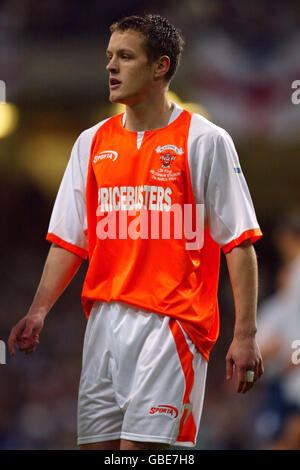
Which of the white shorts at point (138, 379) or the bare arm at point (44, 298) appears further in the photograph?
the bare arm at point (44, 298)

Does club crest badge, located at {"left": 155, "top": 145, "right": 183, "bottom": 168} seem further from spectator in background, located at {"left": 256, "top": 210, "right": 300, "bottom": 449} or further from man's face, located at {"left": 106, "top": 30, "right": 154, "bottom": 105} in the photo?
spectator in background, located at {"left": 256, "top": 210, "right": 300, "bottom": 449}

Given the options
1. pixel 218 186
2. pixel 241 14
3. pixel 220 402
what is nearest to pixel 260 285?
pixel 220 402

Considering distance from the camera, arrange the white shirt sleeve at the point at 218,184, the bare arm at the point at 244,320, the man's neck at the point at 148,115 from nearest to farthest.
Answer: the bare arm at the point at 244,320
the white shirt sleeve at the point at 218,184
the man's neck at the point at 148,115

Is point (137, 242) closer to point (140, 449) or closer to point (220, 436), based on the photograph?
point (140, 449)

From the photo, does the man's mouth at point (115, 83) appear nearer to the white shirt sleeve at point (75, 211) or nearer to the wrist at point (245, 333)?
the white shirt sleeve at point (75, 211)

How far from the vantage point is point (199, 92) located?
4176 millimetres

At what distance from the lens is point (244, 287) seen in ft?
6.98

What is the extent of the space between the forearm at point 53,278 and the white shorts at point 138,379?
176mm

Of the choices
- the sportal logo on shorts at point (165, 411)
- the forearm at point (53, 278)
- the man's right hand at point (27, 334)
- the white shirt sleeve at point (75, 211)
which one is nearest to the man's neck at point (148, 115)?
the white shirt sleeve at point (75, 211)

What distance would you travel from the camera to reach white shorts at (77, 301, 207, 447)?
2.07 meters

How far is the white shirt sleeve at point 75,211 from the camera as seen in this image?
2357 millimetres

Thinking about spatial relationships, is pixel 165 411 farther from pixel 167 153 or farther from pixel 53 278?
pixel 167 153

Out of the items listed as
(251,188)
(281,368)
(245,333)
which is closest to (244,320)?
(245,333)

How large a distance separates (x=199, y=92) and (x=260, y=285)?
1.19 m
